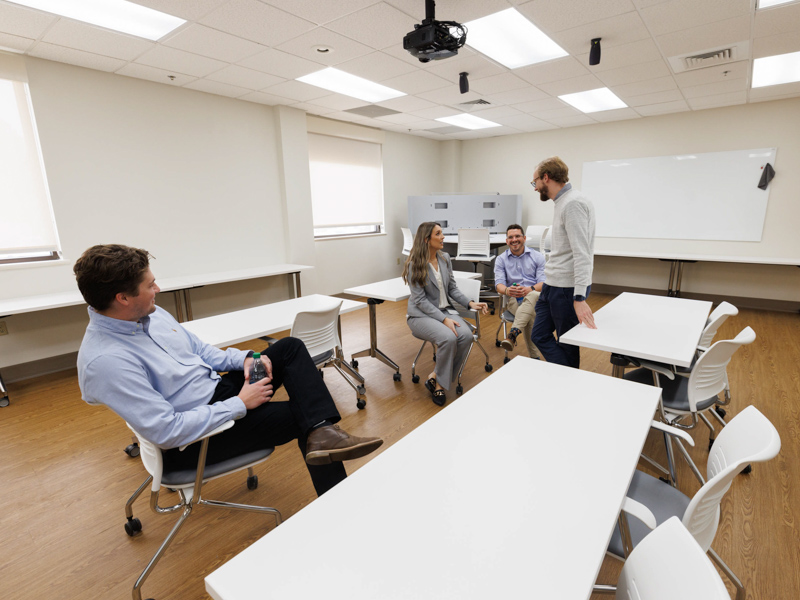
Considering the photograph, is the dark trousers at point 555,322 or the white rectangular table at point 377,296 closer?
the dark trousers at point 555,322

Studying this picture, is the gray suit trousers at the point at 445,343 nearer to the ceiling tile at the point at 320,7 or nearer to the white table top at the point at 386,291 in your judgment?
the white table top at the point at 386,291

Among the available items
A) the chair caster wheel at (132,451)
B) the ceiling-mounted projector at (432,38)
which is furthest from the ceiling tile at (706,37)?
the chair caster wheel at (132,451)

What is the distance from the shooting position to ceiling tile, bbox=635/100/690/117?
210 inches

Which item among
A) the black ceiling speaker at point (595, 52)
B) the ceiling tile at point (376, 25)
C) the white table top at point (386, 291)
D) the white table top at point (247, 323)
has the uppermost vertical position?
the ceiling tile at point (376, 25)

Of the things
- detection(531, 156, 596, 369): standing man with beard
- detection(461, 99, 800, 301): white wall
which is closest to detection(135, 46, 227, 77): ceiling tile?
detection(531, 156, 596, 369): standing man with beard

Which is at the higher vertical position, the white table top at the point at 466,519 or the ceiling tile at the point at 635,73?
the ceiling tile at the point at 635,73

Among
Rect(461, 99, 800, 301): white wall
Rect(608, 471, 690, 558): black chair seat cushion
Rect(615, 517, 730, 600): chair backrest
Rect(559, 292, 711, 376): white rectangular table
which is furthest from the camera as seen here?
Rect(461, 99, 800, 301): white wall

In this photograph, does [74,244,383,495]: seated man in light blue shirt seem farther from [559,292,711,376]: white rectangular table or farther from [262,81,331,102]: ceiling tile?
[262,81,331,102]: ceiling tile

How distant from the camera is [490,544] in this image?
86 centimetres

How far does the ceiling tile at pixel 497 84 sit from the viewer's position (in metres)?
4.17

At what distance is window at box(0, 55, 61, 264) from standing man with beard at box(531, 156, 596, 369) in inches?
168

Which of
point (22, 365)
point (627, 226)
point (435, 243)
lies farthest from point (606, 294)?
point (22, 365)

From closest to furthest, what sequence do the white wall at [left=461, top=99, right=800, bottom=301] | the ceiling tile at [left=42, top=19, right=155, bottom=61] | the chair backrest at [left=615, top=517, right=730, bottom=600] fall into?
1. the chair backrest at [left=615, top=517, right=730, bottom=600]
2. the ceiling tile at [left=42, top=19, right=155, bottom=61]
3. the white wall at [left=461, top=99, right=800, bottom=301]

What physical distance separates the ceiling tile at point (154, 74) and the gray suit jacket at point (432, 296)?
3201 millimetres
